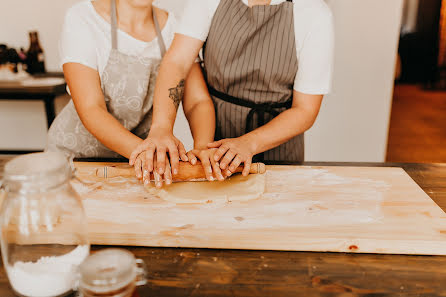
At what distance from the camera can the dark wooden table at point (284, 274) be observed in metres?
0.64

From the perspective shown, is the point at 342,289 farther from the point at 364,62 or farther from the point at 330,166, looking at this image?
the point at 364,62

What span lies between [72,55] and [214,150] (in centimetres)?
55

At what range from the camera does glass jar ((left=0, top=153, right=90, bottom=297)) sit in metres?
0.54

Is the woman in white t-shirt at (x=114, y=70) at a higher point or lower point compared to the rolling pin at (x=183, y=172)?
higher

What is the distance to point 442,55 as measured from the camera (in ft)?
19.4

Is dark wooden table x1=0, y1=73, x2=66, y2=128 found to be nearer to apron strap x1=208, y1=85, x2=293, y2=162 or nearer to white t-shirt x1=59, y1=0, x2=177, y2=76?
white t-shirt x1=59, y1=0, x2=177, y2=76

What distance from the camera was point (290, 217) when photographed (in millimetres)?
848

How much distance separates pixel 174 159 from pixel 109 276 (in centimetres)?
52

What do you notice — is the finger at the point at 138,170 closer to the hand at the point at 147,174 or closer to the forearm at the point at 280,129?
the hand at the point at 147,174

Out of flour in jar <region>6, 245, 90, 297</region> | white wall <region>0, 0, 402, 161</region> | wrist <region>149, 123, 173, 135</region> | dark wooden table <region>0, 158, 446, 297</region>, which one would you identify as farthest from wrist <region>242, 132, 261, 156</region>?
white wall <region>0, 0, 402, 161</region>

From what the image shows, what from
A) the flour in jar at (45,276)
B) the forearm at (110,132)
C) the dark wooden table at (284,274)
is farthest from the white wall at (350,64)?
the flour in jar at (45,276)

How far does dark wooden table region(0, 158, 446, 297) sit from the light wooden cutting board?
0.07 ft

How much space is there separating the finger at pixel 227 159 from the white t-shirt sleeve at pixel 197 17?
46cm

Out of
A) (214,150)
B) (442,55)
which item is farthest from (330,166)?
(442,55)
